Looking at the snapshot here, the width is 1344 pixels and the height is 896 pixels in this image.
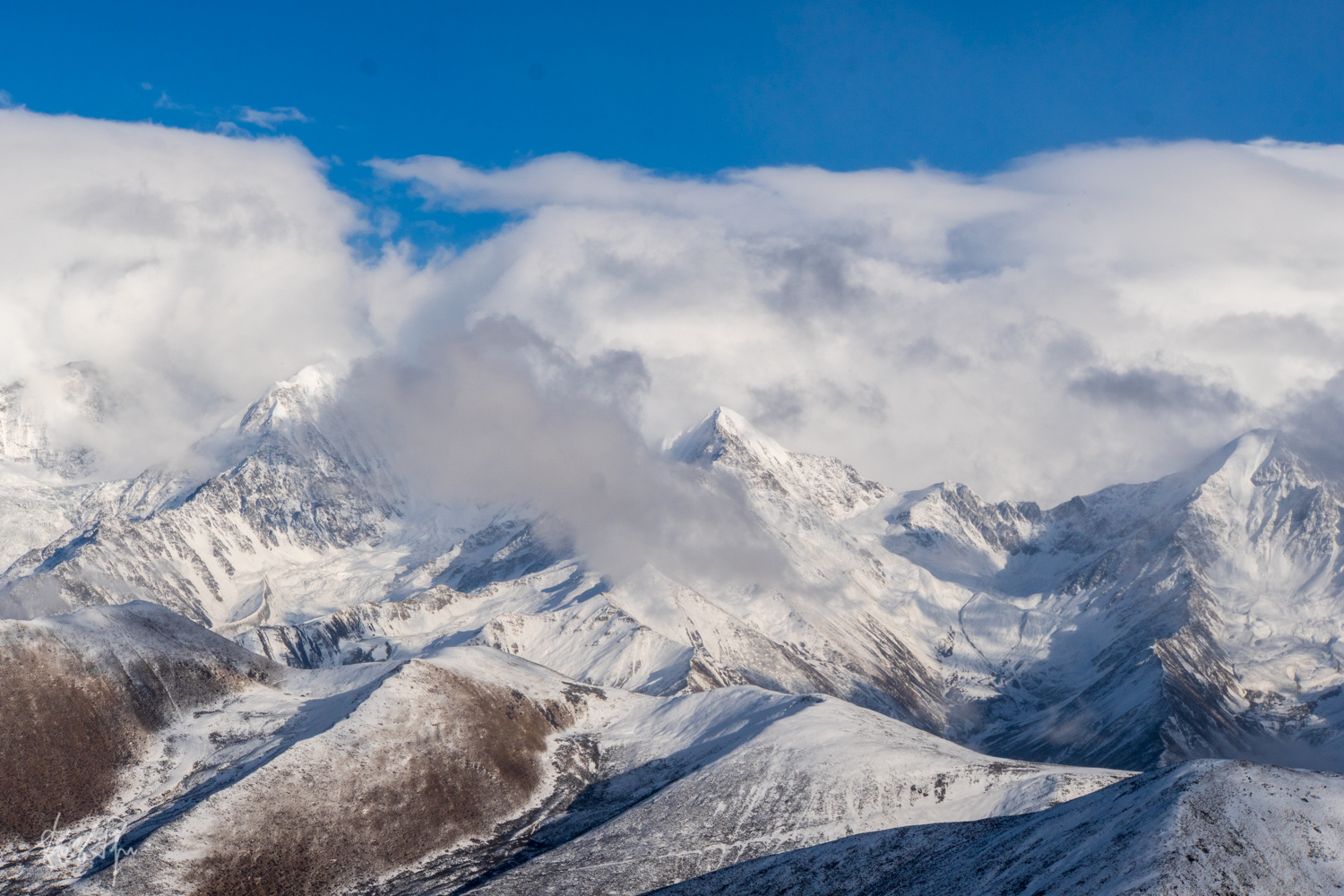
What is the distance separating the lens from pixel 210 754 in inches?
7702

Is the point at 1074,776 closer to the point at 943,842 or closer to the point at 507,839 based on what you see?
the point at 943,842

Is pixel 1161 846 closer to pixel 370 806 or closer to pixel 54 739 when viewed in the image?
pixel 370 806

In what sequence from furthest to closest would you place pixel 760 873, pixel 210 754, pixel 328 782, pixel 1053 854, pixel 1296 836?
pixel 210 754 < pixel 328 782 < pixel 760 873 < pixel 1053 854 < pixel 1296 836

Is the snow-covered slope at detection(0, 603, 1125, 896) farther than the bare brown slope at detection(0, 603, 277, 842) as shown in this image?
No

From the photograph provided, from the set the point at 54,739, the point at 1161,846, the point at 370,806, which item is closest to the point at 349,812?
the point at 370,806

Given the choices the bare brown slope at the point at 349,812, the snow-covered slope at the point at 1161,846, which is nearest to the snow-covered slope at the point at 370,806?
the bare brown slope at the point at 349,812

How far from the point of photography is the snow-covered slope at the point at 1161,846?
10062 centimetres

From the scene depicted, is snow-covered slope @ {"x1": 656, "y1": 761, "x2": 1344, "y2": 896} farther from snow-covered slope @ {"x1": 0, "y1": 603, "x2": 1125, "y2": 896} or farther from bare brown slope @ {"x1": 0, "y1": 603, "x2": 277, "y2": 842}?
bare brown slope @ {"x1": 0, "y1": 603, "x2": 277, "y2": 842}

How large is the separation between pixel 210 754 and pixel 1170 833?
6006 inches

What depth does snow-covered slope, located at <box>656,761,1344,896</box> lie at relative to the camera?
330ft

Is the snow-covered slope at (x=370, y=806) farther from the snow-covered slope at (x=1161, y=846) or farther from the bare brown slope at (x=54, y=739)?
the snow-covered slope at (x=1161, y=846)

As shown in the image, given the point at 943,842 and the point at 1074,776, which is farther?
the point at 1074,776

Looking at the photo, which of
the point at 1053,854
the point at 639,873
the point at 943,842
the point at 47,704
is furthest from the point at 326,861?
the point at 1053,854

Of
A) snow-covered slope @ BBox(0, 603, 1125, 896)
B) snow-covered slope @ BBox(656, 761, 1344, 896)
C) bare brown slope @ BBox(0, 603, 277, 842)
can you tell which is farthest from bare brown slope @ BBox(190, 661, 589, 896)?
snow-covered slope @ BBox(656, 761, 1344, 896)
